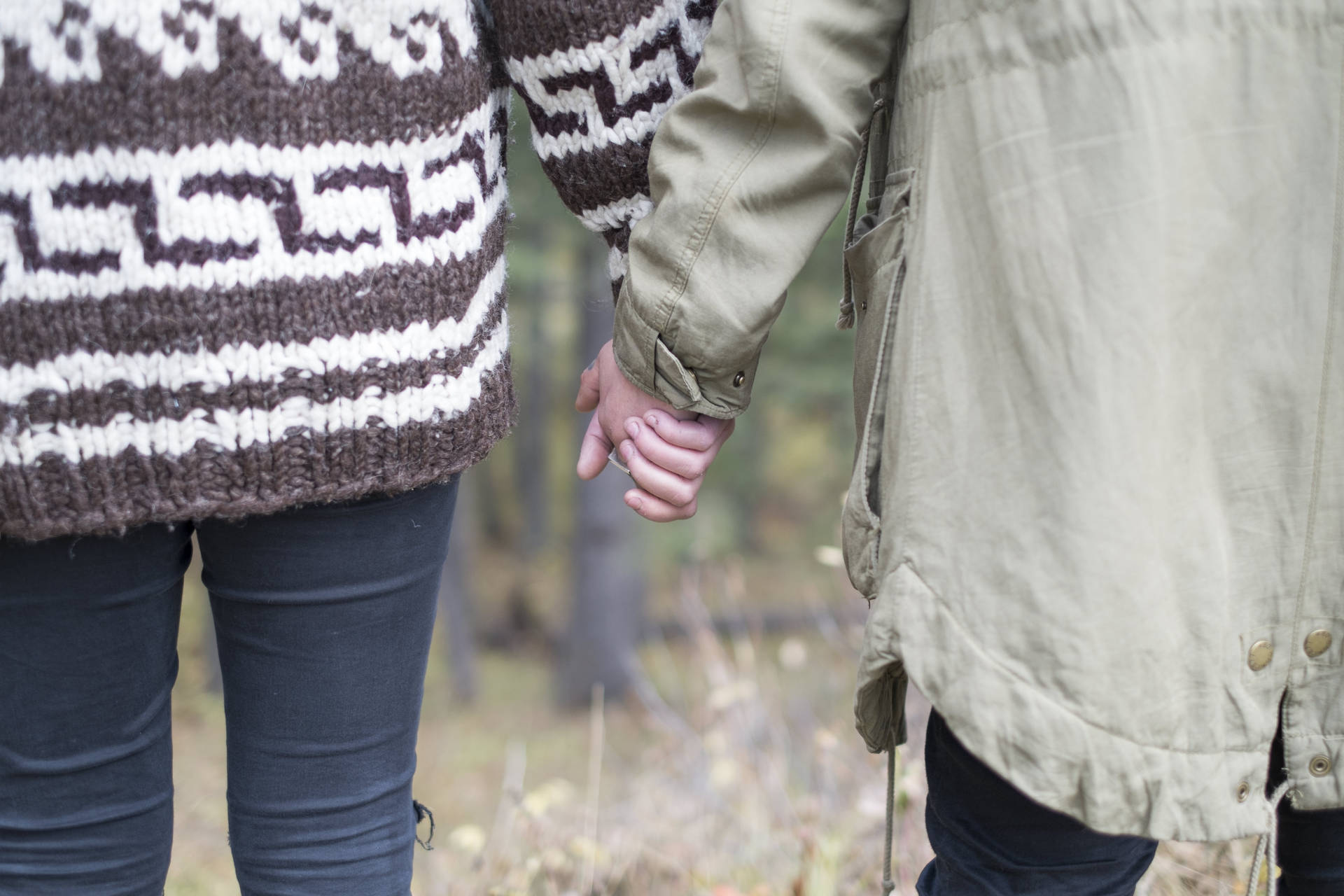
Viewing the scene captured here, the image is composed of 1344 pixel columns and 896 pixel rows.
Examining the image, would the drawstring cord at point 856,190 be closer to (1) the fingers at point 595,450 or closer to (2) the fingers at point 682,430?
(2) the fingers at point 682,430

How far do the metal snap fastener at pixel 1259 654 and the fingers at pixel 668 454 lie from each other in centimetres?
64

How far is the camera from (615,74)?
122 cm

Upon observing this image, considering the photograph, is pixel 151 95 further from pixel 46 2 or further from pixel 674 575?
pixel 674 575

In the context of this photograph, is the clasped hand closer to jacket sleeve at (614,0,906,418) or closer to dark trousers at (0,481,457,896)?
jacket sleeve at (614,0,906,418)

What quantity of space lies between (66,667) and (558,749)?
7.33m

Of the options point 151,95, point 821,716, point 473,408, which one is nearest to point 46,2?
point 151,95

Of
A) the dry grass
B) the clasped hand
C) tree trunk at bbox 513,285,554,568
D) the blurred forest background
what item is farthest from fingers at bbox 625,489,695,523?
tree trunk at bbox 513,285,554,568

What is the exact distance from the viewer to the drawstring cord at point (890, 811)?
1.31 meters

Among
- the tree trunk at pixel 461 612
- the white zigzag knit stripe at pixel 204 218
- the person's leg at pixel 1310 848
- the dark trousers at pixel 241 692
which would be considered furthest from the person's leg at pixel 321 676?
the tree trunk at pixel 461 612

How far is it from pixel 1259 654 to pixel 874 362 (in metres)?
0.49

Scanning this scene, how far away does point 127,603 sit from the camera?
1.09m

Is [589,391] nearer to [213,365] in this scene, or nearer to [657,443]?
[657,443]

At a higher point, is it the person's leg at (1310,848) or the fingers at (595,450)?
the fingers at (595,450)

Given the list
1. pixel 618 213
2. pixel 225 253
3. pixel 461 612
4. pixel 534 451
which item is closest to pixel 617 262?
pixel 618 213
